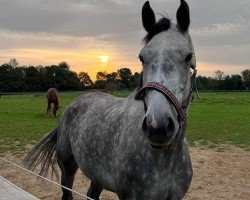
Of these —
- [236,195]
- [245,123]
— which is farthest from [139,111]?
[245,123]

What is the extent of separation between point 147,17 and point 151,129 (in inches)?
36.4

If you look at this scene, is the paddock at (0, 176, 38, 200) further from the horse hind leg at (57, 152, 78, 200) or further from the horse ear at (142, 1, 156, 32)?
the horse ear at (142, 1, 156, 32)

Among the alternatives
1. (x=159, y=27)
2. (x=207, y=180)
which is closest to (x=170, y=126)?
(x=159, y=27)

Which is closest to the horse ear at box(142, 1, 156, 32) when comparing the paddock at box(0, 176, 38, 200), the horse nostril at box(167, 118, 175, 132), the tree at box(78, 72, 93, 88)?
the horse nostril at box(167, 118, 175, 132)

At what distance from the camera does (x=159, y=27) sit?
2559mm

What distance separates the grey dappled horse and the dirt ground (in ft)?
7.62

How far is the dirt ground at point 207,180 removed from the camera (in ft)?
19.2

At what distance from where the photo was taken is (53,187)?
20.5 feet

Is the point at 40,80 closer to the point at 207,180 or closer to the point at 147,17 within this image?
the point at 207,180

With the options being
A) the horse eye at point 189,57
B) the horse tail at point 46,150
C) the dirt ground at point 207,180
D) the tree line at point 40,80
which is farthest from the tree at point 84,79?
the horse eye at point 189,57

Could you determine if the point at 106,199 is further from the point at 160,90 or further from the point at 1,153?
the point at 1,153

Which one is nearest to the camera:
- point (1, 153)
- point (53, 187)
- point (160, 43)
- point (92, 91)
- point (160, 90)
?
point (160, 90)

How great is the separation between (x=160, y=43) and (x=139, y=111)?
0.71 meters

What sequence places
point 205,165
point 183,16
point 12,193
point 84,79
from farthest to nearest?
point 84,79, point 205,165, point 12,193, point 183,16
